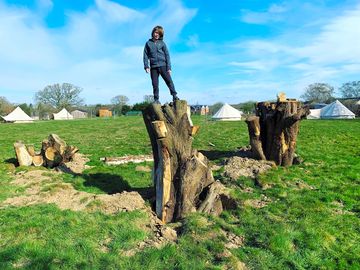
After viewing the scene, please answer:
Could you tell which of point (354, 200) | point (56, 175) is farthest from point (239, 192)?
point (56, 175)

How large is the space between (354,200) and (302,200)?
113cm

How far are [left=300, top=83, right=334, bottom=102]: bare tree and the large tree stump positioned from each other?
7414 centimetres

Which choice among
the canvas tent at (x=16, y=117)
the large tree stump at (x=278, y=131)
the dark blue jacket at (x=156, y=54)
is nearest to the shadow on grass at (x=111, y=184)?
the dark blue jacket at (x=156, y=54)

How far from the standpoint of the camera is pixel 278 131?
9.42m

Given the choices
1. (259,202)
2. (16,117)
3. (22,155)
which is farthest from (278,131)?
(16,117)

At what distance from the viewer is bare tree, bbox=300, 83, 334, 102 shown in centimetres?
7856

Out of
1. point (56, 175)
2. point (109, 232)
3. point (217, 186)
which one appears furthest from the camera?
point (56, 175)

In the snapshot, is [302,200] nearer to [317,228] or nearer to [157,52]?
[317,228]

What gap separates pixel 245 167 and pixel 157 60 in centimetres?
342

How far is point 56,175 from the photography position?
8594mm

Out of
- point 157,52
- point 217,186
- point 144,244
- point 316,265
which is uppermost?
point 157,52

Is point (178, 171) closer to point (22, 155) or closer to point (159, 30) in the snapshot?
point (159, 30)

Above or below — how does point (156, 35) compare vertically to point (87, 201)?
above

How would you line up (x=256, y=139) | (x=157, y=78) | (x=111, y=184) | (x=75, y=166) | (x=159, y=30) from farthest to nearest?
1. (x=75, y=166)
2. (x=256, y=139)
3. (x=111, y=184)
4. (x=157, y=78)
5. (x=159, y=30)
